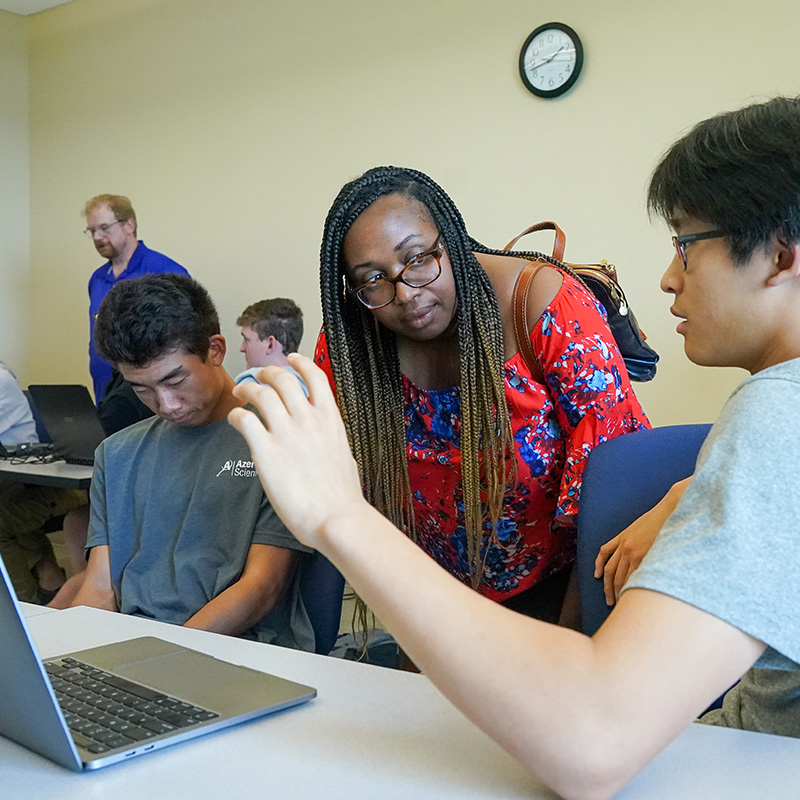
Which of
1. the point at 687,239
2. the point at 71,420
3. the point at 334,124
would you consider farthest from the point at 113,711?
the point at 334,124

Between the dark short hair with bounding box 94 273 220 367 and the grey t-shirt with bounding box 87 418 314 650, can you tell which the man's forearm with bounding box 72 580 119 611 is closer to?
the grey t-shirt with bounding box 87 418 314 650

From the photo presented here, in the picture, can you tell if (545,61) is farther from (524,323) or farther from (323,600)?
(323,600)

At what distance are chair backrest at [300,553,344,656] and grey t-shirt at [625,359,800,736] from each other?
0.90m

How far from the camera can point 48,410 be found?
3.78 meters

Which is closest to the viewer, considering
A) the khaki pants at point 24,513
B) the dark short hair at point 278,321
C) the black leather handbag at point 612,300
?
the black leather handbag at point 612,300

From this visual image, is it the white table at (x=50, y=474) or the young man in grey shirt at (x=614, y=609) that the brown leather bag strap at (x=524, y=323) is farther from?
the white table at (x=50, y=474)

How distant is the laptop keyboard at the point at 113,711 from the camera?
32.6 inches

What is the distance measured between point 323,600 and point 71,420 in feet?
7.91

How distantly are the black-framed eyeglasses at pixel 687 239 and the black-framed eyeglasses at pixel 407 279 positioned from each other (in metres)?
0.63

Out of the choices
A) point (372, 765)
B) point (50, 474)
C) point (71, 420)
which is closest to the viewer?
point (372, 765)

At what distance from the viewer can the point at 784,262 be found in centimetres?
84

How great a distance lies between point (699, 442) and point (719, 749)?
47 centimetres

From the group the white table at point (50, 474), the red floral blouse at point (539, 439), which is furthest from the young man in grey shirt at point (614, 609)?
the white table at point (50, 474)

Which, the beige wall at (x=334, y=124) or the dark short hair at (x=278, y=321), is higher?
the beige wall at (x=334, y=124)
